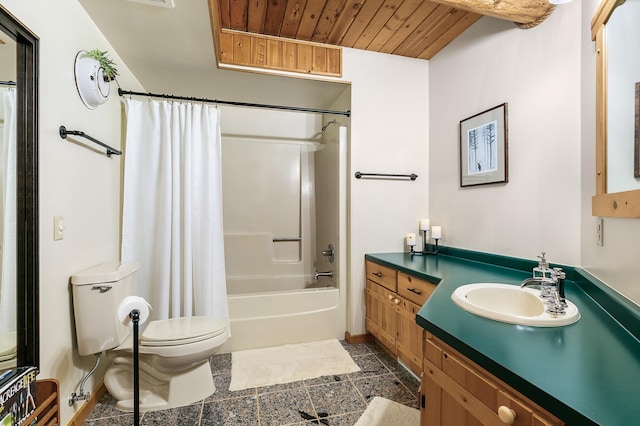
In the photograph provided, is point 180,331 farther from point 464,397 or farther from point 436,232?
point 436,232

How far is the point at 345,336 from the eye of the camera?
262 centimetres

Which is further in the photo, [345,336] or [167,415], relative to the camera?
[345,336]

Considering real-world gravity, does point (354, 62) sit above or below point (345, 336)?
above

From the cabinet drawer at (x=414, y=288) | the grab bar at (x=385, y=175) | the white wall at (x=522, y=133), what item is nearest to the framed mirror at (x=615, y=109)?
the white wall at (x=522, y=133)

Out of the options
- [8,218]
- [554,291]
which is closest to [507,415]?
[554,291]

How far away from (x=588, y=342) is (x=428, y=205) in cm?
196

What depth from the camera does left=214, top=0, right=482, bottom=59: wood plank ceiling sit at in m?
2.06

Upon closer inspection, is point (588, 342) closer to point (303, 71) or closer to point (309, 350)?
point (309, 350)

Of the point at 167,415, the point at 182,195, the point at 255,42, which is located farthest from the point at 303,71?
the point at 167,415

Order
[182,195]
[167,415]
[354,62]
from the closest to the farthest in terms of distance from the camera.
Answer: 1. [167,415]
2. [182,195]
3. [354,62]

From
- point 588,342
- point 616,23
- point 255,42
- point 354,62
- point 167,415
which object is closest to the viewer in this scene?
point 588,342

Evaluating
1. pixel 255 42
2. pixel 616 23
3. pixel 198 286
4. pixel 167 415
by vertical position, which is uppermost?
pixel 255 42

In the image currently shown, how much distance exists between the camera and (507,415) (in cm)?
69

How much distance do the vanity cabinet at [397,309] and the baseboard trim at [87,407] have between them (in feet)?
6.16
